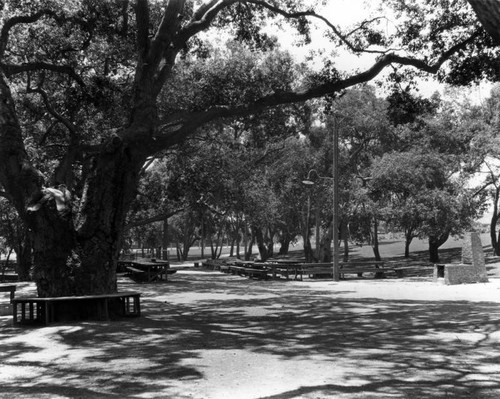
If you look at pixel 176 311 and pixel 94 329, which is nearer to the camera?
pixel 94 329

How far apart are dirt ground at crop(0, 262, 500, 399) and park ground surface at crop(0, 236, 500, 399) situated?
0.05 ft

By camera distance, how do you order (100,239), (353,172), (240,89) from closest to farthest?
1. (100,239)
2. (240,89)
3. (353,172)

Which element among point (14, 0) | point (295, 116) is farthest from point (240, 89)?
point (14, 0)

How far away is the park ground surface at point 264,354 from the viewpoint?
18.0ft

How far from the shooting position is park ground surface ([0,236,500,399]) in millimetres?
5500

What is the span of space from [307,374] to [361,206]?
24698 millimetres

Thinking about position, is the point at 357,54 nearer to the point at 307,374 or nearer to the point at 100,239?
the point at 100,239

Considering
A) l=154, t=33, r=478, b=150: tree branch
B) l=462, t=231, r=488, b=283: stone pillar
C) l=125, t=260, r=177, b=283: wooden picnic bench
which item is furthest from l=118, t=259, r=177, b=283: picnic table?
l=154, t=33, r=478, b=150: tree branch

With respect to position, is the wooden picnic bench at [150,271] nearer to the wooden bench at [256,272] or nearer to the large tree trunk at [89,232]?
the wooden bench at [256,272]

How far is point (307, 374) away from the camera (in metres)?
6.07

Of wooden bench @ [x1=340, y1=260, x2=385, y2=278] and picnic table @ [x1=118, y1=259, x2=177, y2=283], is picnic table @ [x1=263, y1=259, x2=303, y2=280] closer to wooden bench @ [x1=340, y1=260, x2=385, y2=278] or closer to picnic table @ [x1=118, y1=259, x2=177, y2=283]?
wooden bench @ [x1=340, y1=260, x2=385, y2=278]

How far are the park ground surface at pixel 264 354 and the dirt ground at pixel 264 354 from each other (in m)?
0.02

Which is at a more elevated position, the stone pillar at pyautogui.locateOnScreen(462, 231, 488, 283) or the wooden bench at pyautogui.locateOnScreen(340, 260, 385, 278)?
the stone pillar at pyautogui.locateOnScreen(462, 231, 488, 283)

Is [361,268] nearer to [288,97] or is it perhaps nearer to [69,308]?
[288,97]
